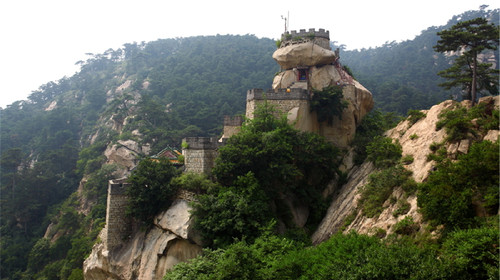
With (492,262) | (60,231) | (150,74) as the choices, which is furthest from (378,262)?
(150,74)

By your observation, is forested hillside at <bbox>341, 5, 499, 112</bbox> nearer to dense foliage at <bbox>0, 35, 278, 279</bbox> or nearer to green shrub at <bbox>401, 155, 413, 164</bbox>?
dense foliage at <bbox>0, 35, 278, 279</bbox>

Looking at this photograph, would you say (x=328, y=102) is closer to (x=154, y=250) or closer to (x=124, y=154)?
(x=154, y=250)

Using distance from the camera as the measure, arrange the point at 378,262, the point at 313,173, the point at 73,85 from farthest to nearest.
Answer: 1. the point at 73,85
2. the point at 313,173
3. the point at 378,262

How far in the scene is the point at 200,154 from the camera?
69.8ft

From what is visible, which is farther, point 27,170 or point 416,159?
Answer: point 27,170

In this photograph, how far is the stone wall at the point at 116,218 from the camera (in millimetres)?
20859

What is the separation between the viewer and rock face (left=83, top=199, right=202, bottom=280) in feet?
61.2

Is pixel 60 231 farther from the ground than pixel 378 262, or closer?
closer

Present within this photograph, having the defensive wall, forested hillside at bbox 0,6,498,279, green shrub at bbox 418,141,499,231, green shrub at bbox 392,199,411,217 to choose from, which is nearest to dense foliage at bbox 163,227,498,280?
green shrub at bbox 418,141,499,231

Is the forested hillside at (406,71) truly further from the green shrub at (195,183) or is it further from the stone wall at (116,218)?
the stone wall at (116,218)

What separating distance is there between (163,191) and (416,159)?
13484 mm

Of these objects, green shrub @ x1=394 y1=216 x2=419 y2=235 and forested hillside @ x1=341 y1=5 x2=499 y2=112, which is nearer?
green shrub @ x1=394 y1=216 x2=419 y2=235

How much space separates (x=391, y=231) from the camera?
43.8ft

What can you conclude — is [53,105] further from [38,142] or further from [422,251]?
[422,251]
